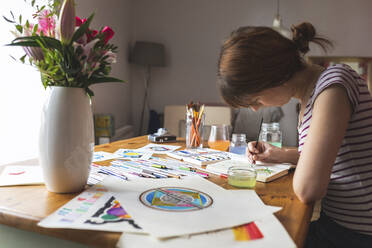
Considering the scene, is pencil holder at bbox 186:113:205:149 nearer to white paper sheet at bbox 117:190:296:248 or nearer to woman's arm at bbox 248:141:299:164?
woman's arm at bbox 248:141:299:164

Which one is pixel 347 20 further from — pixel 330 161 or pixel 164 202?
pixel 164 202

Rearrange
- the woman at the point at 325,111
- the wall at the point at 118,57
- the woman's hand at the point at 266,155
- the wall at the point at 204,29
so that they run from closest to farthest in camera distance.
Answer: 1. the woman at the point at 325,111
2. the woman's hand at the point at 266,155
3. the wall at the point at 118,57
4. the wall at the point at 204,29

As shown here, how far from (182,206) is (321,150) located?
333 millimetres

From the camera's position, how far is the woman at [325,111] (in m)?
0.71

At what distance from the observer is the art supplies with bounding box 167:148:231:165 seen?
3.42 ft

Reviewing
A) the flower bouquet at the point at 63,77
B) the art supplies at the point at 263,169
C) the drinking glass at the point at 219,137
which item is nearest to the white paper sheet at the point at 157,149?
the drinking glass at the point at 219,137

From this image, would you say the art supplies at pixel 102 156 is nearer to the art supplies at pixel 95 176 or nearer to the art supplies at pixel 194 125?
the art supplies at pixel 95 176

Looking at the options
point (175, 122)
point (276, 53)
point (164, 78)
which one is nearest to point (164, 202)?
point (276, 53)

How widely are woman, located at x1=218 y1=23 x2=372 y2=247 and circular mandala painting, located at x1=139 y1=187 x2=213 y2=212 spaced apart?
0.75 feet

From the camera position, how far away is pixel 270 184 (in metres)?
0.82

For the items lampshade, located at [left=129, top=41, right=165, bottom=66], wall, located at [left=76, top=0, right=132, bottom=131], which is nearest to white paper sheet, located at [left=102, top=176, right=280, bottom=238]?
wall, located at [left=76, top=0, right=132, bottom=131]

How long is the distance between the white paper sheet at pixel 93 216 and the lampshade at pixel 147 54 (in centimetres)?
336

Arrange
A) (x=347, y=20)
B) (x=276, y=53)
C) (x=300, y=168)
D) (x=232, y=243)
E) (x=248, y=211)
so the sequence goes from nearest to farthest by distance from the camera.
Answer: (x=232, y=243), (x=248, y=211), (x=300, y=168), (x=276, y=53), (x=347, y=20)

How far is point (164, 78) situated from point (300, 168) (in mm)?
3639
